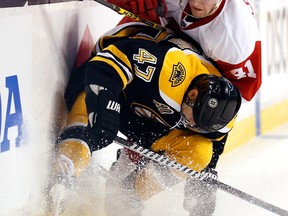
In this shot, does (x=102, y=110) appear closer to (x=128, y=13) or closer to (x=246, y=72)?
(x=128, y=13)

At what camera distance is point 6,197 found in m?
2.06

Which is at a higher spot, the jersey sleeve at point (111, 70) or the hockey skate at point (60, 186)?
the jersey sleeve at point (111, 70)

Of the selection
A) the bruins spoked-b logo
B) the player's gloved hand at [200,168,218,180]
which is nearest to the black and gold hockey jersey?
the bruins spoked-b logo

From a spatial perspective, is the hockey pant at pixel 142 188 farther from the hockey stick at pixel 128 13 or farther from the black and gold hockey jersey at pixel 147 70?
the hockey stick at pixel 128 13

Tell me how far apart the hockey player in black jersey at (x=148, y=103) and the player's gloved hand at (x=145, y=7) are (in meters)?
0.06

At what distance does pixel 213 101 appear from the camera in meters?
2.17

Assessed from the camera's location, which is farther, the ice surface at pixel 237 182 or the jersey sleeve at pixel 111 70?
the ice surface at pixel 237 182

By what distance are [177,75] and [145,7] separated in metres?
0.30

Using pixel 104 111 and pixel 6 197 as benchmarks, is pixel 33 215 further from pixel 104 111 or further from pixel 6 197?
pixel 104 111

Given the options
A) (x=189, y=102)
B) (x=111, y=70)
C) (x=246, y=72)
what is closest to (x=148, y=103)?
(x=189, y=102)

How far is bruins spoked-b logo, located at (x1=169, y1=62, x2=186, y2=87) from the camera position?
7.10ft

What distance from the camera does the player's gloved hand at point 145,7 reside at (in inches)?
90.1

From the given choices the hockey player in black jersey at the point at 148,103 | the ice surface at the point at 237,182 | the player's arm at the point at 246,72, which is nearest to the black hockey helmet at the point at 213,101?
the hockey player in black jersey at the point at 148,103

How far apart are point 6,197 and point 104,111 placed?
16.7 inches
